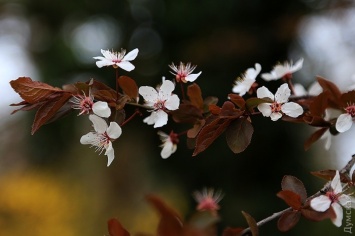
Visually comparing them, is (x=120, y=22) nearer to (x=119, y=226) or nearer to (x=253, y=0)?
(x=253, y=0)

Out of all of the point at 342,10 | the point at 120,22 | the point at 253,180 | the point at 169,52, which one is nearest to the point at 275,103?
the point at 342,10

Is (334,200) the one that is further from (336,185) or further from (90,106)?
(90,106)

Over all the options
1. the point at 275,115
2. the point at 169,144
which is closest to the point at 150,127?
the point at 169,144

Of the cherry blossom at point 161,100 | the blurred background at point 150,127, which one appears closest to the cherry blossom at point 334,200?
the cherry blossom at point 161,100

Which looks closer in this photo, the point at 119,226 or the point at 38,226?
the point at 119,226

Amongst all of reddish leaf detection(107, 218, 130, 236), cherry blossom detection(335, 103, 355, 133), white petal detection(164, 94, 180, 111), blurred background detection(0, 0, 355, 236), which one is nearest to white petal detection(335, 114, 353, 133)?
cherry blossom detection(335, 103, 355, 133)

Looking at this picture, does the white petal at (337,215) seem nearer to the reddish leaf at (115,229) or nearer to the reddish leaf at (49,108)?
the reddish leaf at (115,229)
